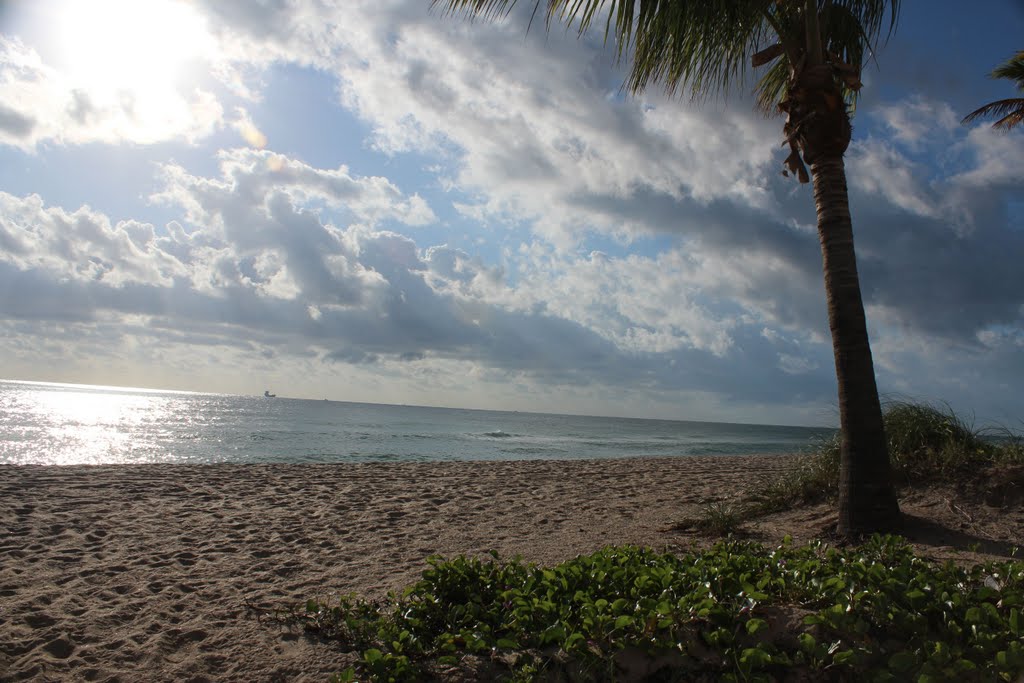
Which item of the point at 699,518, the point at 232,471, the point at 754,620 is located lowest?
the point at 232,471

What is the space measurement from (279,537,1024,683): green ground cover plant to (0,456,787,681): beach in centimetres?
84

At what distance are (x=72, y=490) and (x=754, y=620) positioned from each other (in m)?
11.0

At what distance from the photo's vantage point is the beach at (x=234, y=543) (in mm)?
3689

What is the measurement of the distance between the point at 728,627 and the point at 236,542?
585cm

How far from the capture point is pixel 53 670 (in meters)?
3.46

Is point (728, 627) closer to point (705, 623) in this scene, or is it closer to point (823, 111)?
point (705, 623)

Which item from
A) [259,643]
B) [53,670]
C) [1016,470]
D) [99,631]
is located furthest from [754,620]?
[1016,470]

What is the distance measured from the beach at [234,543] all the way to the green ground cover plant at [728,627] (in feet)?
2.74

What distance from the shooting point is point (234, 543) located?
6527mm

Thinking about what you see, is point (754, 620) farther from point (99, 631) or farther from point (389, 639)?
point (99, 631)

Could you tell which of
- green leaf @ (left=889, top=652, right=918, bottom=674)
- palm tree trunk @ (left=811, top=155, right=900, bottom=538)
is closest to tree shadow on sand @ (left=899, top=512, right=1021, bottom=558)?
palm tree trunk @ (left=811, top=155, right=900, bottom=538)

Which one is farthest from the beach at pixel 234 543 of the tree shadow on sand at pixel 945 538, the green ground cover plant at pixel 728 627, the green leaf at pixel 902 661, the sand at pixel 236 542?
the green leaf at pixel 902 661

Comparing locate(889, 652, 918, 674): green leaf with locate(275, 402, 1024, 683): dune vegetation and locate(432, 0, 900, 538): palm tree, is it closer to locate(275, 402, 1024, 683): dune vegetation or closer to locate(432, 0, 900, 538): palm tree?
locate(275, 402, 1024, 683): dune vegetation

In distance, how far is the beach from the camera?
369 centimetres
